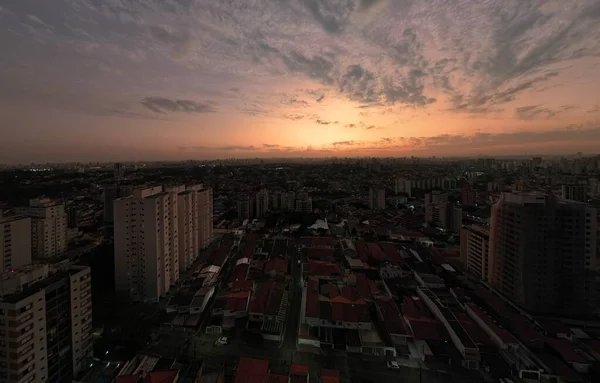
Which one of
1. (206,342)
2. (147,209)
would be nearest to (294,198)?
(147,209)

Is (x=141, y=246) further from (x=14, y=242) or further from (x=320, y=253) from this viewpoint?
(x=320, y=253)

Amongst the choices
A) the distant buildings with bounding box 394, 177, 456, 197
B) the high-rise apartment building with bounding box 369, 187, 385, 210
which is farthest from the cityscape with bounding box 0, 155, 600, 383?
the distant buildings with bounding box 394, 177, 456, 197

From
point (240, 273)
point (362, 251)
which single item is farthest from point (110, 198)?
point (362, 251)

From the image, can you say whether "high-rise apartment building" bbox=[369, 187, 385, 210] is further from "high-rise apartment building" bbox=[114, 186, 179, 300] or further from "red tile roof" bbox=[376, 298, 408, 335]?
"high-rise apartment building" bbox=[114, 186, 179, 300]

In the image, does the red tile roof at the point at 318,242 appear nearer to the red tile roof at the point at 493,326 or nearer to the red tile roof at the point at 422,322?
the red tile roof at the point at 422,322

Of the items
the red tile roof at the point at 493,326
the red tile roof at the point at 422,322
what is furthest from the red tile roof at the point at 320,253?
the red tile roof at the point at 493,326

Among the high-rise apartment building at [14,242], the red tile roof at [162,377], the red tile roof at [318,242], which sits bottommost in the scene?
the red tile roof at [162,377]
